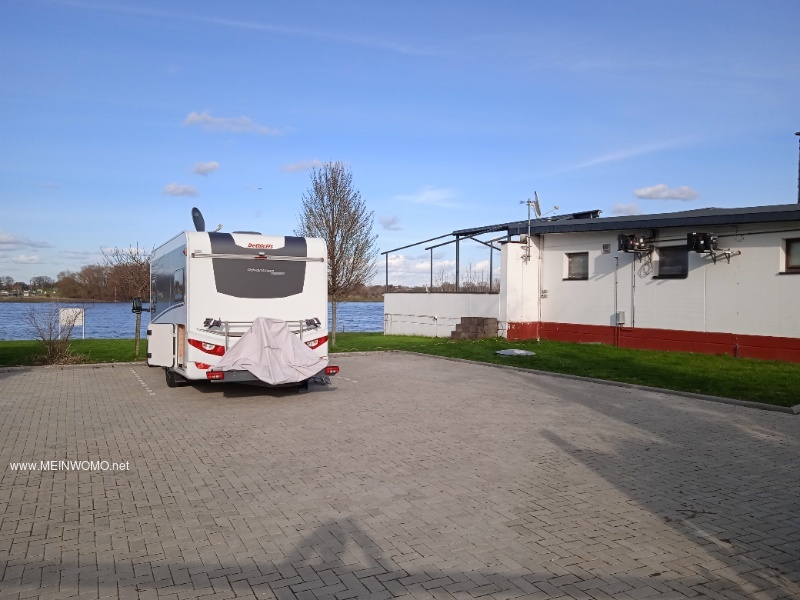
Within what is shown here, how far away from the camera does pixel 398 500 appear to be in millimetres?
6301

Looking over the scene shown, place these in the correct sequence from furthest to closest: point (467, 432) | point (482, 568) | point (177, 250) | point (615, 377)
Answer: point (615, 377)
point (177, 250)
point (467, 432)
point (482, 568)

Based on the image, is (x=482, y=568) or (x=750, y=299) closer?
(x=482, y=568)

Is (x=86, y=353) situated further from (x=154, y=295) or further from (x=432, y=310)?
(x=432, y=310)

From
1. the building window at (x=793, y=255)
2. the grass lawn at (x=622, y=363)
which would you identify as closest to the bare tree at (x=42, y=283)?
the grass lawn at (x=622, y=363)

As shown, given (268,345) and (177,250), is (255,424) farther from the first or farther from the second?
(177,250)

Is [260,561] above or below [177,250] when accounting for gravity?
below

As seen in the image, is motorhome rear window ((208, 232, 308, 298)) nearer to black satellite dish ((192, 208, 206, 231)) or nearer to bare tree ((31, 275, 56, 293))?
black satellite dish ((192, 208, 206, 231))

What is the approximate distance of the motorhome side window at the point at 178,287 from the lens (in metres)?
12.1

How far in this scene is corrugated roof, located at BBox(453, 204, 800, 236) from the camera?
16688 mm

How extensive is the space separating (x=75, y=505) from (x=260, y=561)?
2.36 metres

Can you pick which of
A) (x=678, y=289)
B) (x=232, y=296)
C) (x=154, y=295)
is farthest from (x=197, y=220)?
(x=678, y=289)

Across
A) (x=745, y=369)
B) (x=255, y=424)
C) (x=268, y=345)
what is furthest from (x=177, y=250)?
(x=745, y=369)

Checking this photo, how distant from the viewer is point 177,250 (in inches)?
492

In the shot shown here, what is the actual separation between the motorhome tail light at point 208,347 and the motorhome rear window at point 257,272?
957 millimetres
